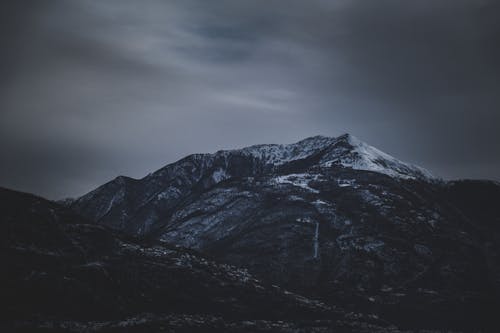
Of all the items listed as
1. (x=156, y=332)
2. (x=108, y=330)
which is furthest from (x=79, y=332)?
(x=156, y=332)

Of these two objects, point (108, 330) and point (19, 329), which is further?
point (108, 330)

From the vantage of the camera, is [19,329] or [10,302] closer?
[19,329]

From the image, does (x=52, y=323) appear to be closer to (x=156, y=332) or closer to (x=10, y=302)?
(x=10, y=302)

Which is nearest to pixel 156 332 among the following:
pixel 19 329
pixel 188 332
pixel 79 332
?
pixel 188 332

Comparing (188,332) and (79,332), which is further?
(188,332)

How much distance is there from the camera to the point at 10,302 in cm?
19662

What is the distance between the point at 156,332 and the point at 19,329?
42.6m

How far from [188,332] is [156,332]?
1171 cm

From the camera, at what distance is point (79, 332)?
611 ft

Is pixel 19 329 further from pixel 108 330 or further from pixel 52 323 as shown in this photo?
pixel 108 330

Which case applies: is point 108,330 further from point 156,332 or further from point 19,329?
point 19,329

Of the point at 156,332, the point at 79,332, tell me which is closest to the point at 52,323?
the point at 79,332

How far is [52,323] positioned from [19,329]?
12180 mm

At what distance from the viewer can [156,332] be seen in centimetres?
19388
